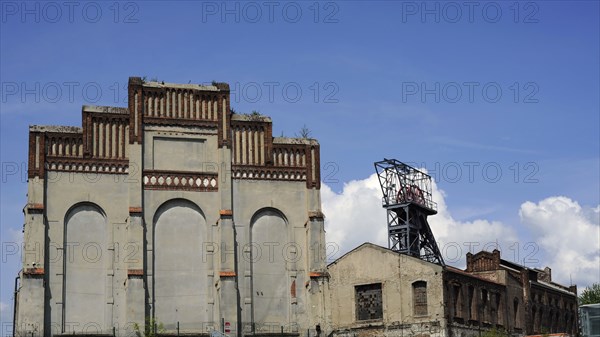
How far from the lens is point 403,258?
58.0 meters

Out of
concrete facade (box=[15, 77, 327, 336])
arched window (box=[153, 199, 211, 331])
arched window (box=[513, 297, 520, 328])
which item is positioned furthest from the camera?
arched window (box=[513, 297, 520, 328])

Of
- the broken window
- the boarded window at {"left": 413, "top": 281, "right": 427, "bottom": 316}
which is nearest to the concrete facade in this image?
the boarded window at {"left": 413, "top": 281, "right": 427, "bottom": 316}

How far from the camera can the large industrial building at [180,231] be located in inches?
1953

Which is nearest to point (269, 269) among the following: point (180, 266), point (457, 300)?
point (180, 266)

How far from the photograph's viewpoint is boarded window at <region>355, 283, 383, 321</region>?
58688 millimetres

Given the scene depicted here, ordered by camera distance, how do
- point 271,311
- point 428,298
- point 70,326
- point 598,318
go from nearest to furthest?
1. point 598,318
2. point 70,326
3. point 271,311
4. point 428,298

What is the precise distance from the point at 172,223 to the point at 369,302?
14.5m

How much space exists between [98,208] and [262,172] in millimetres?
9425

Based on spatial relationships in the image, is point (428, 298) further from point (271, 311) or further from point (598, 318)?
point (598, 318)

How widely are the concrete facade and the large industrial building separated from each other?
58 mm

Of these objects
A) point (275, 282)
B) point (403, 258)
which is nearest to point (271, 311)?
point (275, 282)

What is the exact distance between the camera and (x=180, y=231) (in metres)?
52.1

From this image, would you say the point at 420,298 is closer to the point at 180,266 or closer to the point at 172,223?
the point at 180,266

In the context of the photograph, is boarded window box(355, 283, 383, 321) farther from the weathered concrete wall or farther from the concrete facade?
the concrete facade
